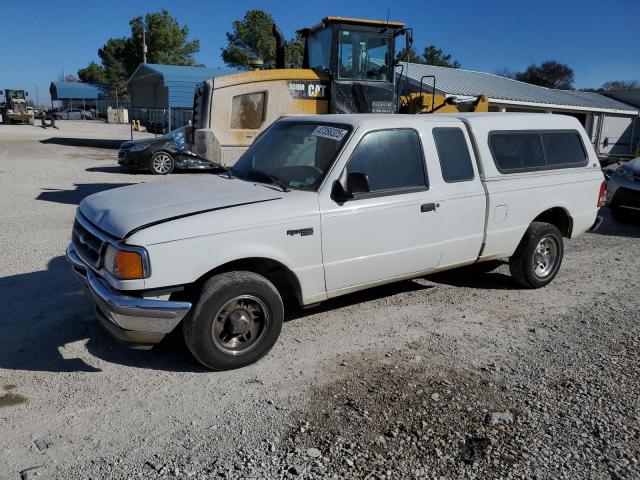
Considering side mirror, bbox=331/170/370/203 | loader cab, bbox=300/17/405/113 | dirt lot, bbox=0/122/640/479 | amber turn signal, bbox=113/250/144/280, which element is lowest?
dirt lot, bbox=0/122/640/479

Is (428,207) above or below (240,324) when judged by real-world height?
above

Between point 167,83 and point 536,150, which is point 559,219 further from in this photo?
point 167,83

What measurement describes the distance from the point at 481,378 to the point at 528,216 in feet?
7.72

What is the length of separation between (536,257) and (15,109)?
4773cm

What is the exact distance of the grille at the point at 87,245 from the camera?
12.7 ft

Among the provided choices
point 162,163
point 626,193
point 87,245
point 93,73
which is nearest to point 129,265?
point 87,245

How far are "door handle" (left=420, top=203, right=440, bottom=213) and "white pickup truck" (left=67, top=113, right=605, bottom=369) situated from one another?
1 cm

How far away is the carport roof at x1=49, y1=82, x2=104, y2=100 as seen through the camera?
2557 inches

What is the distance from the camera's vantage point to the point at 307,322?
502cm

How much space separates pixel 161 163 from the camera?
1598 centimetres

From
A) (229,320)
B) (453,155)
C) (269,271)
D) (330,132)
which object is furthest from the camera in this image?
(453,155)

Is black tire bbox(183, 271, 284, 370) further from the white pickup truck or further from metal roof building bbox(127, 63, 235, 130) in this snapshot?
metal roof building bbox(127, 63, 235, 130)

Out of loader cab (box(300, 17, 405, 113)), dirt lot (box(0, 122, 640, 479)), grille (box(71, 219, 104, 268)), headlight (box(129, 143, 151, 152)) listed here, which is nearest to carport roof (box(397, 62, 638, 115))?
headlight (box(129, 143, 151, 152))

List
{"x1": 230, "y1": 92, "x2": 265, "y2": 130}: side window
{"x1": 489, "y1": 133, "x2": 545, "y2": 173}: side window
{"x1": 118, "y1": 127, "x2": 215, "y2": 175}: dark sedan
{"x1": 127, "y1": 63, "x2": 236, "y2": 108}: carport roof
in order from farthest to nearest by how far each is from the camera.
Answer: {"x1": 127, "y1": 63, "x2": 236, "y2": 108}: carport roof, {"x1": 118, "y1": 127, "x2": 215, "y2": 175}: dark sedan, {"x1": 230, "y1": 92, "x2": 265, "y2": 130}: side window, {"x1": 489, "y1": 133, "x2": 545, "y2": 173}: side window
